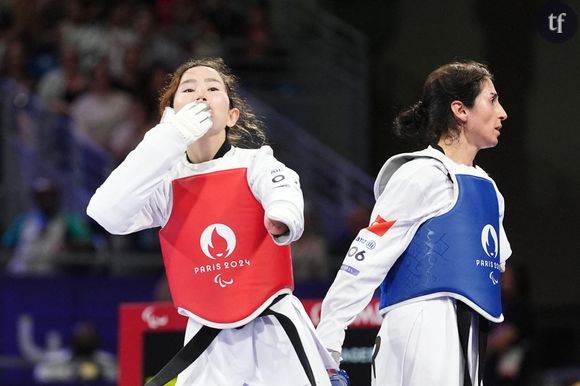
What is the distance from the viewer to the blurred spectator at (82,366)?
7602mm

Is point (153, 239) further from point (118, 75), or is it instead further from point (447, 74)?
point (447, 74)

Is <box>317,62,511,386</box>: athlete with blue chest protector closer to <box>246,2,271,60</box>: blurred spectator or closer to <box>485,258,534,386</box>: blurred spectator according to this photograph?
<box>485,258,534,386</box>: blurred spectator

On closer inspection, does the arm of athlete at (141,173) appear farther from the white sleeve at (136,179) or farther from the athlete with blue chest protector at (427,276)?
the athlete with blue chest protector at (427,276)

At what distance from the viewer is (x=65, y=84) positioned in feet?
33.6

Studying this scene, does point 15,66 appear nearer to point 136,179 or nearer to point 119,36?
point 119,36

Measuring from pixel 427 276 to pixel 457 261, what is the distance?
121mm

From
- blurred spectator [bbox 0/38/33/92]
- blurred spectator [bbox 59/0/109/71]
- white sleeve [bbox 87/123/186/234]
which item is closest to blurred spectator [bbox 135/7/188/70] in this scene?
blurred spectator [bbox 59/0/109/71]

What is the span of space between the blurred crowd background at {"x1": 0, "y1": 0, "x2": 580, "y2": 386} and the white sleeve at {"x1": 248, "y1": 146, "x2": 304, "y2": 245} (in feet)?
5.77

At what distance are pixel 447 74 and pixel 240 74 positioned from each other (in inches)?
248

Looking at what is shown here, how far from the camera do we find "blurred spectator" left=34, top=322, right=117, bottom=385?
7602 millimetres

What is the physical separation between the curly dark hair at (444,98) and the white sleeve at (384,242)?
0.26 metres

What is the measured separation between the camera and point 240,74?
10734mm

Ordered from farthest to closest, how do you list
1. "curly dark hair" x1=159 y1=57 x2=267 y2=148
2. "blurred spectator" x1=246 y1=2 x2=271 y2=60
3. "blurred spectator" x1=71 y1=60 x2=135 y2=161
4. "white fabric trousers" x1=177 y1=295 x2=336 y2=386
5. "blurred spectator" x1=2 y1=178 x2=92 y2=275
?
1. "blurred spectator" x1=246 y1=2 x2=271 y2=60
2. "blurred spectator" x1=71 y1=60 x2=135 y2=161
3. "blurred spectator" x1=2 y1=178 x2=92 y2=275
4. "curly dark hair" x1=159 y1=57 x2=267 y2=148
5. "white fabric trousers" x1=177 y1=295 x2=336 y2=386

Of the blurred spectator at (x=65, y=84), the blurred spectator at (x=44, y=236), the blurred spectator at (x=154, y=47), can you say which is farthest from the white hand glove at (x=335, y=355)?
the blurred spectator at (x=154, y=47)
